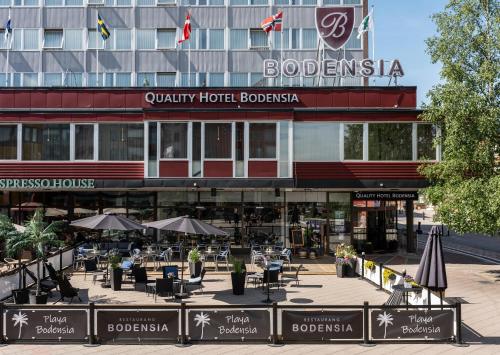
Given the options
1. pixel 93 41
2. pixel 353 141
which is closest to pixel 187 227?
pixel 353 141

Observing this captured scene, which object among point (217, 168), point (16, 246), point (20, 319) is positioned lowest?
point (20, 319)

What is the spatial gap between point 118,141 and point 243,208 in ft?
23.1

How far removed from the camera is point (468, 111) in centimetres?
2022

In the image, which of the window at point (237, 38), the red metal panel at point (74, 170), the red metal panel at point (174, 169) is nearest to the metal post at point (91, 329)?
the red metal panel at point (174, 169)

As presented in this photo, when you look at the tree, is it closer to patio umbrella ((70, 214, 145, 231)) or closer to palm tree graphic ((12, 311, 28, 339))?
patio umbrella ((70, 214, 145, 231))

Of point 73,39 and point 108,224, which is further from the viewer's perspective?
point 73,39

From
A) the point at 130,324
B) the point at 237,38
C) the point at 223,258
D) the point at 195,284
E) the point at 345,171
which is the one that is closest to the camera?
the point at 130,324

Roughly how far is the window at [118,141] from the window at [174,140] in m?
1.47

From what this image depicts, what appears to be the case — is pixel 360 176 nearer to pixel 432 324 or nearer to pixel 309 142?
pixel 309 142

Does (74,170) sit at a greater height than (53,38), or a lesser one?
lesser

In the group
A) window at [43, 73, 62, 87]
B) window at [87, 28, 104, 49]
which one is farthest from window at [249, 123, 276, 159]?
window at [43, 73, 62, 87]

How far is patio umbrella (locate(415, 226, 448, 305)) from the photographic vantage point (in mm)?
13141

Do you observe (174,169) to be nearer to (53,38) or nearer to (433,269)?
(433,269)

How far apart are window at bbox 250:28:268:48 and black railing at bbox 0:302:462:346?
103 ft
